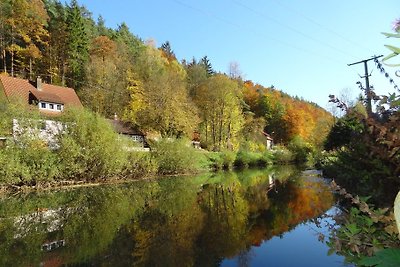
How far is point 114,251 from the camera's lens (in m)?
8.39

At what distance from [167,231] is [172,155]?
21.0 meters

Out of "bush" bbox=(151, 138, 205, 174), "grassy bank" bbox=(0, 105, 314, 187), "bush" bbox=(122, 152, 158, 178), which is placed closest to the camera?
"grassy bank" bbox=(0, 105, 314, 187)

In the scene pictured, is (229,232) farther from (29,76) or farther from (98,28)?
(98,28)

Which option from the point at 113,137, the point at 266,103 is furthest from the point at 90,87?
the point at 266,103

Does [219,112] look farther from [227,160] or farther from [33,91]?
[33,91]

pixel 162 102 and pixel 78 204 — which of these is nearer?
pixel 78 204

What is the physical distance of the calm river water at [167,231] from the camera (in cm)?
783

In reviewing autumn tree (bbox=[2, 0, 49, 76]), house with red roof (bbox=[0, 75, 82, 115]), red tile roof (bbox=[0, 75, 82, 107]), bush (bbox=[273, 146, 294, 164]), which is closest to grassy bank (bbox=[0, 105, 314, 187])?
red tile roof (bbox=[0, 75, 82, 107])

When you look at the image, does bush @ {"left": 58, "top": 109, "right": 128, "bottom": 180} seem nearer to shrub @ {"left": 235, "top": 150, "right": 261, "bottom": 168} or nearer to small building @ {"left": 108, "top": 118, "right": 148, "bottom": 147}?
small building @ {"left": 108, "top": 118, "right": 148, "bottom": 147}

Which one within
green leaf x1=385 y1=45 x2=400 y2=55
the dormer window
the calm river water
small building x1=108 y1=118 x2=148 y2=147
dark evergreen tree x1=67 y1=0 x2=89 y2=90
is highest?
dark evergreen tree x1=67 y1=0 x2=89 y2=90

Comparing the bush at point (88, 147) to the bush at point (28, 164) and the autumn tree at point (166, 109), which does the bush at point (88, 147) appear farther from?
the autumn tree at point (166, 109)

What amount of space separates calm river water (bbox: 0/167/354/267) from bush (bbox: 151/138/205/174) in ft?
45.2

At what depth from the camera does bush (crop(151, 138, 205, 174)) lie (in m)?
30.9

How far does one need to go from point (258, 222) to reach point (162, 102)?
30.0 m
